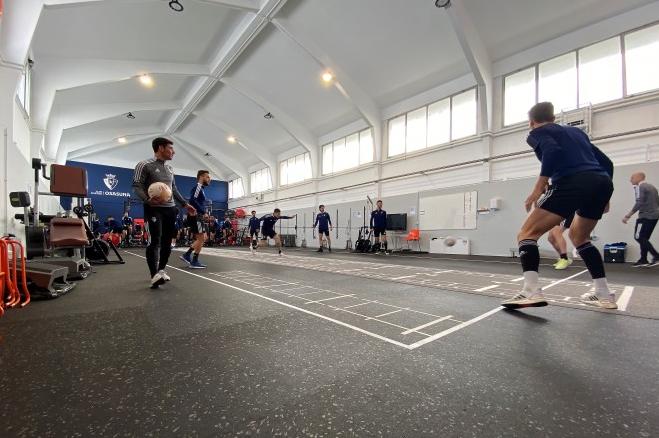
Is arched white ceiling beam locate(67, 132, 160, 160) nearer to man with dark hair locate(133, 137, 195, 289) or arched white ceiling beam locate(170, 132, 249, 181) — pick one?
arched white ceiling beam locate(170, 132, 249, 181)

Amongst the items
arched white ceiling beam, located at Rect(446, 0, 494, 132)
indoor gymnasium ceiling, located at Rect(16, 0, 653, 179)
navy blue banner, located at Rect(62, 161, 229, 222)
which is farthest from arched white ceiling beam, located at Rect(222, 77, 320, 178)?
navy blue banner, located at Rect(62, 161, 229, 222)

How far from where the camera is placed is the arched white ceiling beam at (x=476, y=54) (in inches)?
276

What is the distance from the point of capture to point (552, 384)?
40.4 inches

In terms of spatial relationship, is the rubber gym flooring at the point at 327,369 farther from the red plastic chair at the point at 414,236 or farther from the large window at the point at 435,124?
the large window at the point at 435,124

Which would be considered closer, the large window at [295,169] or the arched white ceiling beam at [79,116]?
the arched white ceiling beam at [79,116]

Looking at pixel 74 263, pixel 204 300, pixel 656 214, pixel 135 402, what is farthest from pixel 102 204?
pixel 656 214

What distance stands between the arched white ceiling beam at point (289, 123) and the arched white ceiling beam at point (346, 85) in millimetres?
3470

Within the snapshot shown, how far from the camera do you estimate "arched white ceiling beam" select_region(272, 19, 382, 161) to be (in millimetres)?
8625

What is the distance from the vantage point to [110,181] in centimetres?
1844

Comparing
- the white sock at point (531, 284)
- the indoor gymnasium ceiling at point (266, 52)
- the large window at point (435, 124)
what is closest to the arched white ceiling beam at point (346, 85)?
the indoor gymnasium ceiling at point (266, 52)

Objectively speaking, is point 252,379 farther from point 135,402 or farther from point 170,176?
point 170,176

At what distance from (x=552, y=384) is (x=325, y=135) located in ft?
44.3

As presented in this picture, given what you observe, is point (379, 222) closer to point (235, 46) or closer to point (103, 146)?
point (235, 46)

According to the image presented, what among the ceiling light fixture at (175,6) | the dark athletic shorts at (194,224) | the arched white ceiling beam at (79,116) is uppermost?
the ceiling light fixture at (175,6)
